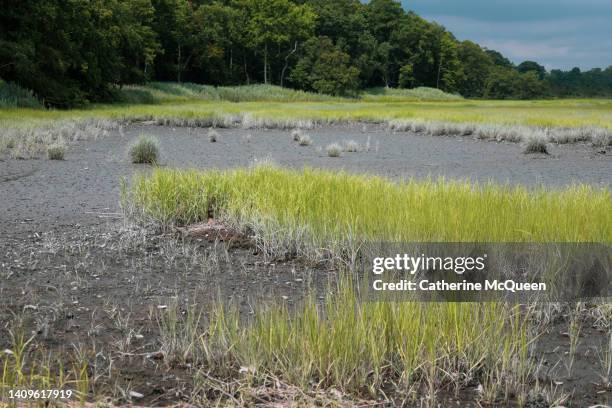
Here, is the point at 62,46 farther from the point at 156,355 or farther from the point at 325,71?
the point at 325,71

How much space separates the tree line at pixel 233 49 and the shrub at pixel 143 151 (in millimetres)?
15242

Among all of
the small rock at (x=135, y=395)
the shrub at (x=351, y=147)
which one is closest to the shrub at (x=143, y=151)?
the shrub at (x=351, y=147)

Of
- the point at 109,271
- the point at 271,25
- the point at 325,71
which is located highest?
the point at 271,25

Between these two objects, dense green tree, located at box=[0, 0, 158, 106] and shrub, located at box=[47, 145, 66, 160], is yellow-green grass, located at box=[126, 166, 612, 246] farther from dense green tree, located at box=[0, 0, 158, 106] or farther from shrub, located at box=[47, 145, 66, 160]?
dense green tree, located at box=[0, 0, 158, 106]

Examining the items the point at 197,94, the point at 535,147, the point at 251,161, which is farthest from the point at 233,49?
the point at 251,161

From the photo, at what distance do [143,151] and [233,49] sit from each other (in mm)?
53537

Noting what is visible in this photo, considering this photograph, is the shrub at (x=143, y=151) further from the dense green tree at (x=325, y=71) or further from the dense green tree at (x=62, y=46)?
the dense green tree at (x=325, y=71)

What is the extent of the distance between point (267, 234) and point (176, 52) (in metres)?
53.3

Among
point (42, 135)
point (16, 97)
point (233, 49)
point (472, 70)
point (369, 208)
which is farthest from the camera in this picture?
point (472, 70)

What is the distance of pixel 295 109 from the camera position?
A: 29.8 metres

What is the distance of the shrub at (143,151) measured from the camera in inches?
434

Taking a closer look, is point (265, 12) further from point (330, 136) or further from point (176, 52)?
point (330, 136)

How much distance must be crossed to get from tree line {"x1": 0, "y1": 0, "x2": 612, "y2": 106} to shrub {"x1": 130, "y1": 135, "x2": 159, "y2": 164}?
15.2 m

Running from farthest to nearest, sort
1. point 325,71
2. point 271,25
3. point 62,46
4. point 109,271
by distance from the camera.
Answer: point 325,71 < point 271,25 < point 62,46 < point 109,271
